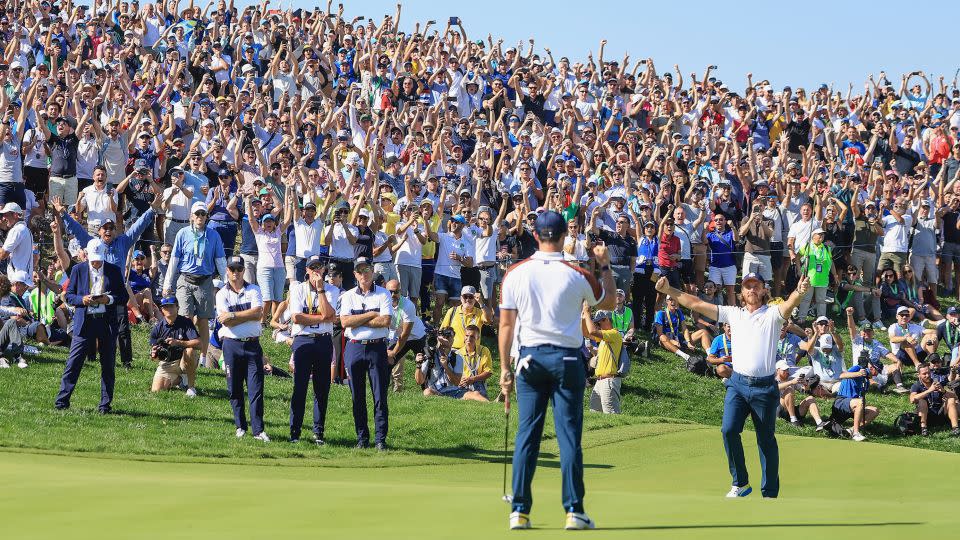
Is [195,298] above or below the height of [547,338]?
below

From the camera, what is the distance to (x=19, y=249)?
19.5m

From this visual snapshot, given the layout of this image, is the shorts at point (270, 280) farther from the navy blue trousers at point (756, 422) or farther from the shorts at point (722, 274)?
the navy blue trousers at point (756, 422)

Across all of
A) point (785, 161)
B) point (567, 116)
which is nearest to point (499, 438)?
point (567, 116)

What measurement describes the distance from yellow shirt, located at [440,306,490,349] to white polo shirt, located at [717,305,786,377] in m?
8.91

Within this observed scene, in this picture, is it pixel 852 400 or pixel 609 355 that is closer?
pixel 609 355

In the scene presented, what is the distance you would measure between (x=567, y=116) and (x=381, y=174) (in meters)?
5.46

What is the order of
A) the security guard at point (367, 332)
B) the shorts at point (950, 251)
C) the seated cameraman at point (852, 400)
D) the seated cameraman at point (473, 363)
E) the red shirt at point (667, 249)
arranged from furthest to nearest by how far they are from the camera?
the shorts at point (950, 251)
the red shirt at point (667, 249)
the seated cameraman at point (852, 400)
the seated cameraman at point (473, 363)
the security guard at point (367, 332)

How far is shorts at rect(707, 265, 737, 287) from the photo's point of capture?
24.7m

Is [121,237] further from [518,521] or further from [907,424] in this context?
[518,521]

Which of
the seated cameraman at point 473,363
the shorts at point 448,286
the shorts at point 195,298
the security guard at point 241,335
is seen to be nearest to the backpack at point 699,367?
the shorts at point 448,286

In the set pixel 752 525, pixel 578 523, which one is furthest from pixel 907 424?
pixel 578 523

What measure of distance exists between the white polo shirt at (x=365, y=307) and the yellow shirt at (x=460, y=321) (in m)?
5.27

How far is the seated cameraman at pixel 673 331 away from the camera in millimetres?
24062

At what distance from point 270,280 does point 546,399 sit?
13.1m
